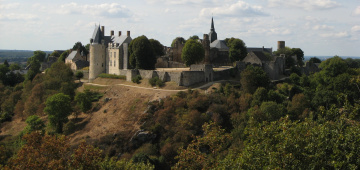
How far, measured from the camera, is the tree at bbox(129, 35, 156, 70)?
4562cm

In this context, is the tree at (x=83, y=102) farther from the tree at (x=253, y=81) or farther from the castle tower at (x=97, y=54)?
the tree at (x=253, y=81)

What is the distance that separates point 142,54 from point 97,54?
7.56 m

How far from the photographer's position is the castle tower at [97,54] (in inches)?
1948

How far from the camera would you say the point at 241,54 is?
5100 cm

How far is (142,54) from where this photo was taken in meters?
45.8

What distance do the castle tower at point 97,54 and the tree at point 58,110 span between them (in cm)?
980

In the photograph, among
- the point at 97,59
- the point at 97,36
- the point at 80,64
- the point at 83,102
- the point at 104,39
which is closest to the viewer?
the point at 83,102

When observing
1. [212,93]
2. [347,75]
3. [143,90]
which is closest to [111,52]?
[143,90]

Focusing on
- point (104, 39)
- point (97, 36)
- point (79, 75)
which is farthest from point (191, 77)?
point (79, 75)

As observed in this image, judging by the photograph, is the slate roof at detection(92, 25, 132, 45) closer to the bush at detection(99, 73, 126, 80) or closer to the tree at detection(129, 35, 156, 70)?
the tree at detection(129, 35, 156, 70)

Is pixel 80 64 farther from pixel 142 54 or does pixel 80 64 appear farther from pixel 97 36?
pixel 142 54

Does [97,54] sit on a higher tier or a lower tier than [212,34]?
lower

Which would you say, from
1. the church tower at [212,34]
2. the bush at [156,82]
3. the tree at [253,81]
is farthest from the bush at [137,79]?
the church tower at [212,34]

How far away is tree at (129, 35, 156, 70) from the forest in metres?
7.21
